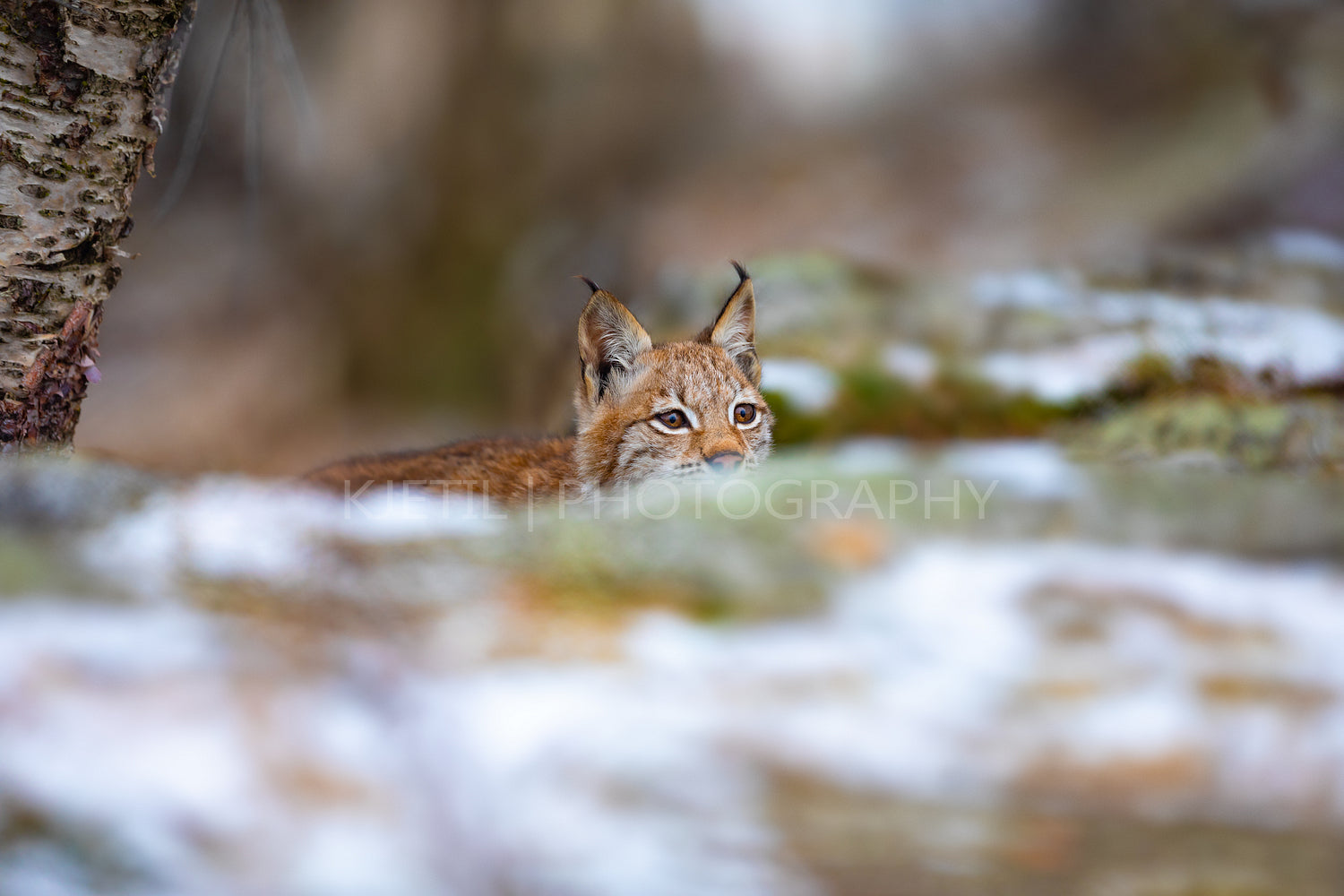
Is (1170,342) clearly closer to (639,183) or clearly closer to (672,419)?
(672,419)

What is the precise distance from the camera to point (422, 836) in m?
1.09

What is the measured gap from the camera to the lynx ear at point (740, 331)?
8.89 ft

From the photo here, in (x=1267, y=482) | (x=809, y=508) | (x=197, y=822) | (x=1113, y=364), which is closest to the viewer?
(x=197, y=822)

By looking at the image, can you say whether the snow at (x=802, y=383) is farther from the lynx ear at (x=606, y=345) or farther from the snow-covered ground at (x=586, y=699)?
the snow-covered ground at (x=586, y=699)

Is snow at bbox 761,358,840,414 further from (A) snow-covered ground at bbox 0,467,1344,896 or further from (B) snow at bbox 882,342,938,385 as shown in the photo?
(A) snow-covered ground at bbox 0,467,1344,896

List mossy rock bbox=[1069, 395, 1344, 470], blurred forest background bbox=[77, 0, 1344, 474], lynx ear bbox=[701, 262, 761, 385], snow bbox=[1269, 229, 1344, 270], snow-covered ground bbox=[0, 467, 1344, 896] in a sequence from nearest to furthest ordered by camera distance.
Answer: snow-covered ground bbox=[0, 467, 1344, 896] → lynx ear bbox=[701, 262, 761, 385] → mossy rock bbox=[1069, 395, 1344, 470] → snow bbox=[1269, 229, 1344, 270] → blurred forest background bbox=[77, 0, 1344, 474]

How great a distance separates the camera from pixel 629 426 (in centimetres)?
260

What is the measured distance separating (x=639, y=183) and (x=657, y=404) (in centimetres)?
372

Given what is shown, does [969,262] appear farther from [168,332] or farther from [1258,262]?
[168,332]

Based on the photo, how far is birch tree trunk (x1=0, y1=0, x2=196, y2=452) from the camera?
6.91ft

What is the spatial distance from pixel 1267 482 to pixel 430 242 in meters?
5.52

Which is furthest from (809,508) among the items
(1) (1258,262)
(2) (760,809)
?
(1) (1258,262)

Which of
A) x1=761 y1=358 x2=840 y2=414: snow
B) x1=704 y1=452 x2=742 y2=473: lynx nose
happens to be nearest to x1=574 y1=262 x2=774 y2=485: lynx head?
x1=704 y1=452 x2=742 y2=473: lynx nose

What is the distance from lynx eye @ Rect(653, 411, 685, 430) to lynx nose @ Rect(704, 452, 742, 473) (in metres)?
0.16
